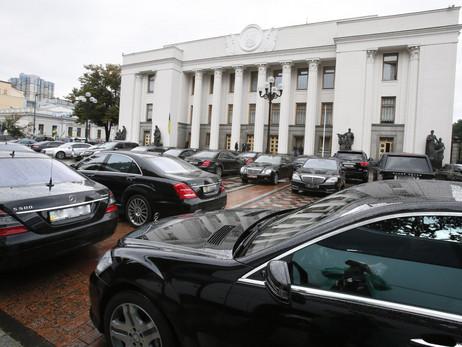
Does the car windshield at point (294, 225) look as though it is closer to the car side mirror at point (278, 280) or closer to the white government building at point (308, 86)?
the car side mirror at point (278, 280)

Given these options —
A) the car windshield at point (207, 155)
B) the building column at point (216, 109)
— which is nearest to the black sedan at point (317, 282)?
the car windshield at point (207, 155)

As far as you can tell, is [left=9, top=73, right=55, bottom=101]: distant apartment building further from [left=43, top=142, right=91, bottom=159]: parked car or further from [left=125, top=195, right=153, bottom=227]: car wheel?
[left=125, top=195, right=153, bottom=227]: car wheel

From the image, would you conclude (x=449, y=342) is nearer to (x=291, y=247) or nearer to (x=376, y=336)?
(x=376, y=336)

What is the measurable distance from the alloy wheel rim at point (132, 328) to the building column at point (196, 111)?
120ft

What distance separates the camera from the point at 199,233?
2.46 metres

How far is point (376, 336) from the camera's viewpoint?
135 centimetres

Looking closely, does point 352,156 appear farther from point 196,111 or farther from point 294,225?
point 196,111

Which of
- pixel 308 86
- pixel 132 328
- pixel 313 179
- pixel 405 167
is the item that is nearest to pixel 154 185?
pixel 132 328

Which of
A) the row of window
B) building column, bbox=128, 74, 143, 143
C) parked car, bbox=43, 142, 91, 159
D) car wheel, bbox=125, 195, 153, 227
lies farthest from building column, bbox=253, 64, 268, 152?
car wheel, bbox=125, 195, 153, 227

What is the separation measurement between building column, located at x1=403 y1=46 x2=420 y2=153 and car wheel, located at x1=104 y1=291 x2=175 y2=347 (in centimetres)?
3010

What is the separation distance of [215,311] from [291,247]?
590 mm

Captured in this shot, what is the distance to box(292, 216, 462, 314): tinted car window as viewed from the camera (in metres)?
1.42

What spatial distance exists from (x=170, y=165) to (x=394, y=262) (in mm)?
5009

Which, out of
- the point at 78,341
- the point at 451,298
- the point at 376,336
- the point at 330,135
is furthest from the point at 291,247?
the point at 330,135
